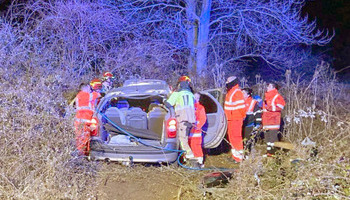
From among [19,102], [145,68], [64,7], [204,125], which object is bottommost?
[204,125]

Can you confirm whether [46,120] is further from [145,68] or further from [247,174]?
[145,68]

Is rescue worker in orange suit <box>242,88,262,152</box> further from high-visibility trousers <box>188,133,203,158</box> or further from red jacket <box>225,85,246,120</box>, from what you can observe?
high-visibility trousers <box>188,133,203,158</box>

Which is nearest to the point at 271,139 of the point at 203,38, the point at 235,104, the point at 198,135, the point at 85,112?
the point at 235,104

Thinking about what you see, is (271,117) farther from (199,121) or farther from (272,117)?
(199,121)

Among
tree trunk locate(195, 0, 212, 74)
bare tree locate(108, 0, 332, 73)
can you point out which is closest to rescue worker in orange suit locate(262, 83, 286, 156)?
bare tree locate(108, 0, 332, 73)

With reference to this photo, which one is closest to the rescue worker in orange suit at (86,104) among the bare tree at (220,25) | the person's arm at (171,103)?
the person's arm at (171,103)

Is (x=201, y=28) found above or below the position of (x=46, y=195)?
above

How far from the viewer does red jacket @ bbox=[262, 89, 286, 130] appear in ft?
23.6

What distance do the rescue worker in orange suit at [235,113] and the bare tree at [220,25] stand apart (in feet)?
19.8

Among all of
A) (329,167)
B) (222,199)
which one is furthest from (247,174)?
(329,167)

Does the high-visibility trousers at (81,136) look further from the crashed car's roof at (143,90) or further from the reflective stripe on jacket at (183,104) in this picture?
the reflective stripe on jacket at (183,104)

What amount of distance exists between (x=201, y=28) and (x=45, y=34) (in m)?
5.82

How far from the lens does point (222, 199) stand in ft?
14.5

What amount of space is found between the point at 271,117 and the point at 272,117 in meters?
0.02
